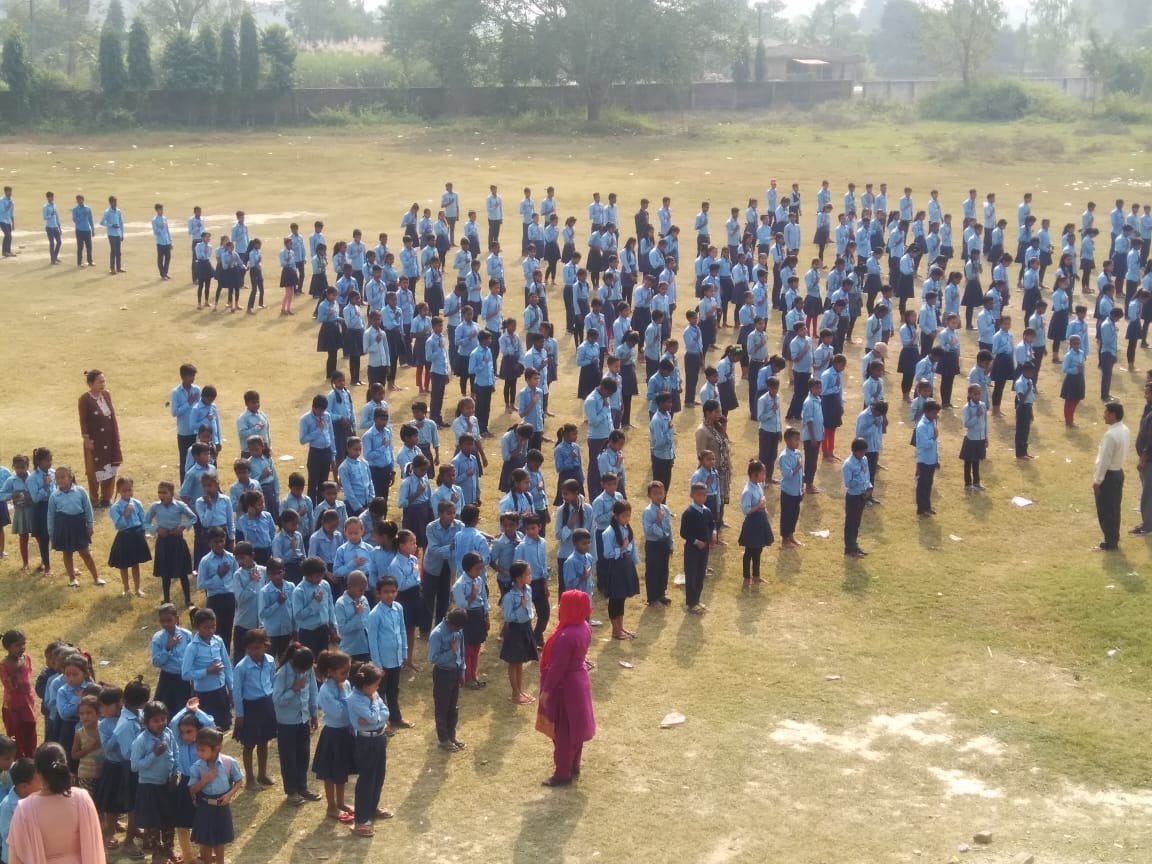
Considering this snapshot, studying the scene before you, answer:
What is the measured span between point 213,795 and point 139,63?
44.5 meters

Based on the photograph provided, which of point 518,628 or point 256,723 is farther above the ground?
point 518,628

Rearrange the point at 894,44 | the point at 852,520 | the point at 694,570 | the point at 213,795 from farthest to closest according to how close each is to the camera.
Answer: the point at 894,44 → the point at 852,520 → the point at 694,570 → the point at 213,795

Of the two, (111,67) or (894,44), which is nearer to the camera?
(111,67)

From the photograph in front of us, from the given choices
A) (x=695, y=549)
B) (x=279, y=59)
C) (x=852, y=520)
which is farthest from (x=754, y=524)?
(x=279, y=59)

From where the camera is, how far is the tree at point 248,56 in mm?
48938

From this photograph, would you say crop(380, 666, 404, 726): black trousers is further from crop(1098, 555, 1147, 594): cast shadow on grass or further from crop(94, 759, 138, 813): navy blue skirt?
crop(1098, 555, 1147, 594): cast shadow on grass

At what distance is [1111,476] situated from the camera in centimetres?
1371

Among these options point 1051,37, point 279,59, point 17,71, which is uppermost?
point 1051,37

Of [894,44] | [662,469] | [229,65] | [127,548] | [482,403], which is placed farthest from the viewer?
[894,44]

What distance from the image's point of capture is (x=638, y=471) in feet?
52.0

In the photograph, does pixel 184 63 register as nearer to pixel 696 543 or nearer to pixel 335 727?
pixel 696 543

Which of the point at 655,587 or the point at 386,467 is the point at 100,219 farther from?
the point at 655,587

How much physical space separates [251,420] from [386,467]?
1436 millimetres

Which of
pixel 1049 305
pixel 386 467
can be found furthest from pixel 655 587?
pixel 1049 305
